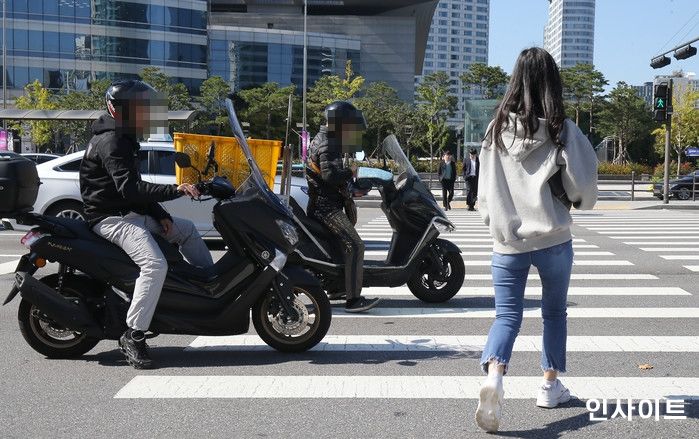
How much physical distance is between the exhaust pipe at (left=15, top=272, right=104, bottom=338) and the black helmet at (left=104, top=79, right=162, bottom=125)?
1219mm

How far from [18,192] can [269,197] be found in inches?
64.5

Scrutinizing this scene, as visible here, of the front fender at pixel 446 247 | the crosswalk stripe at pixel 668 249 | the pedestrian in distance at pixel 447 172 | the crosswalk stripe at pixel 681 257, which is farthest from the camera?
the pedestrian in distance at pixel 447 172

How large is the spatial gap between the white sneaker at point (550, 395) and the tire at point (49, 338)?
2953mm

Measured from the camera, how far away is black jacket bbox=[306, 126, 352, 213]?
6578mm

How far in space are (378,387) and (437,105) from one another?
62.2 m

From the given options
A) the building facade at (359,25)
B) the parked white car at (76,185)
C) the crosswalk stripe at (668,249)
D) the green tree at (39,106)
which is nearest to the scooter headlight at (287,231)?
the parked white car at (76,185)

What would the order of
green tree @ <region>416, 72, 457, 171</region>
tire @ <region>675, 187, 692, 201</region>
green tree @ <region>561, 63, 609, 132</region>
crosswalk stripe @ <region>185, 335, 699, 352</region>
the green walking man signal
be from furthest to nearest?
1. green tree @ <region>561, 63, 609, 132</region>
2. green tree @ <region>416, 72, 457, 171</region>
3. tire @ <region>675, 187, 692, 201</region>
4. the green walking man signal
5. crosswalk stripe @ <region>185, 335, 699, 352</region>

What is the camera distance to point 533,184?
12.9 feet

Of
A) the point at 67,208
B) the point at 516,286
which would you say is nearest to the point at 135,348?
the point at 516,286

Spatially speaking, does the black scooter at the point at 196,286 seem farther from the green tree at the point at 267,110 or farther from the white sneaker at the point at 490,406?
the green tree at the point at 267,110

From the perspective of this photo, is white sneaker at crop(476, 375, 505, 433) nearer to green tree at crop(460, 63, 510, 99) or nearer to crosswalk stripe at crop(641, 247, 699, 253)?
crosswalk stripe at crop(641, 247, 699, 253)

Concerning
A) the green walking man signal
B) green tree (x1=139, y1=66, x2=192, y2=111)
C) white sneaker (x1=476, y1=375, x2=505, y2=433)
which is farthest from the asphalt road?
green tree (x1=139, y1=66, x2=192, y2=111)

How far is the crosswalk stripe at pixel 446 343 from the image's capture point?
580 centimetres

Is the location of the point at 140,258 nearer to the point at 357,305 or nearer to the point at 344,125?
the point at 344,125
